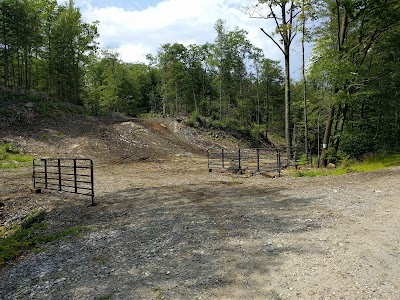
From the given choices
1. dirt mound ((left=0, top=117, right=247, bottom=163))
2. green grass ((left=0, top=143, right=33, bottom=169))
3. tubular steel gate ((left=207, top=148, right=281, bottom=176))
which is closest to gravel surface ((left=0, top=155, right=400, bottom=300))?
tubular steel gate ((left=207, top=148, right=281, bottom=176))

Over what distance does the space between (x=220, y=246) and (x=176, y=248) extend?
89 centimetres

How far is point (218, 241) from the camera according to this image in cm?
649

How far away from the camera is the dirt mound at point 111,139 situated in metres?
Result: 23.1

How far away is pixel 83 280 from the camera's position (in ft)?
17.4

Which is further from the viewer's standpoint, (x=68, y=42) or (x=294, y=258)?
(x=68, y=42)

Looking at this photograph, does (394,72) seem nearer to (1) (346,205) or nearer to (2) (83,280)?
(1) (346,205)

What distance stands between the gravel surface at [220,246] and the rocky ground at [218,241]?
2 cm

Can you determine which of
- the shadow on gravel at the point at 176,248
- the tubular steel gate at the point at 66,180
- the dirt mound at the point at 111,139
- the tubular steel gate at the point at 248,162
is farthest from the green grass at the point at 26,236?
the dirt mound at the point at 111,139

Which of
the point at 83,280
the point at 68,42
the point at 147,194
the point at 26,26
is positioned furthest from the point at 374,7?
the point at 68,42

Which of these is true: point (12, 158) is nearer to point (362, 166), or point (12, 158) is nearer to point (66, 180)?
point (66, 180)

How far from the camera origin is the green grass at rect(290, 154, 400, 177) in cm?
1502

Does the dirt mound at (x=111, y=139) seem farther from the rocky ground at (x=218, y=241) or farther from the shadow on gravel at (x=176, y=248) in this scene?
the shadow on gravel at (x=176, y=248)

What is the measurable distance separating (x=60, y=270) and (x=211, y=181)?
364 inches

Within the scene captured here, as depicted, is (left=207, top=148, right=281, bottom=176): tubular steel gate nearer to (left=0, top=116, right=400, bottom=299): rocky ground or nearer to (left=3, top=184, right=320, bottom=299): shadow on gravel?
(left=0, top=116, right=400, bottom=299): rocky ground
